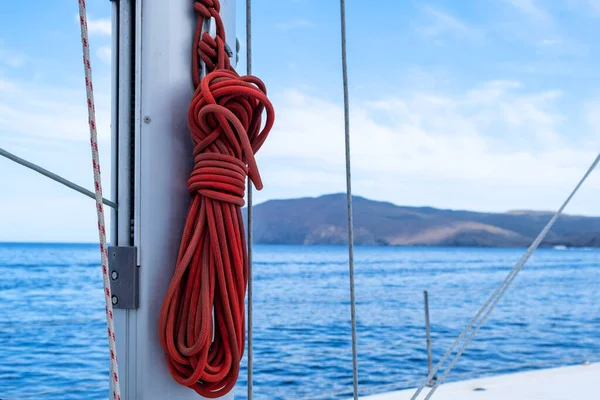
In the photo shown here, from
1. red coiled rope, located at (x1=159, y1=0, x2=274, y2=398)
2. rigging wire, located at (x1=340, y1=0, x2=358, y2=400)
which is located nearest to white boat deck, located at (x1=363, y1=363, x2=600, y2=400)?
rigging wire, located at (x1=340, y1=0, x2=358, y2=400)

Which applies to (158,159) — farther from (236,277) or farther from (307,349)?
(307,349)

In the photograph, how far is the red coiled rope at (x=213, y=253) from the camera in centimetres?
87

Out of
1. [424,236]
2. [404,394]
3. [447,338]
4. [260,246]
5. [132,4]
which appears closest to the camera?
[132,4]

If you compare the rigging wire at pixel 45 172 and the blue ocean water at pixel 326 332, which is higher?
the rigging wire at pixel 45 172

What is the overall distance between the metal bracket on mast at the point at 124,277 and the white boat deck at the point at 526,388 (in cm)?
118

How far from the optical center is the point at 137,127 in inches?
37.0

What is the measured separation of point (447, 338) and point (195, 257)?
10.8m

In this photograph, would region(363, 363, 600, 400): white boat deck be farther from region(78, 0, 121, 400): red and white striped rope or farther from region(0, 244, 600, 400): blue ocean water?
region(78, 0, 121, 400): red and white striped rope

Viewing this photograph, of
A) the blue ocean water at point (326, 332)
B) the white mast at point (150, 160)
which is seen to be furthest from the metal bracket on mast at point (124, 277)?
the blue ocean water at point (326, 332)

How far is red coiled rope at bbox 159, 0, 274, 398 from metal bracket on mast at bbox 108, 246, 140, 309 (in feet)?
0.22

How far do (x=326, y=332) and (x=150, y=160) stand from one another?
33.8ft

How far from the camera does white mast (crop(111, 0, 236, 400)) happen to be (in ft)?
3.02

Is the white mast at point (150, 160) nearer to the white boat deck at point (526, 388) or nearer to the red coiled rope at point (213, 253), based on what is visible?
the red coiled rope at point (213, 253)

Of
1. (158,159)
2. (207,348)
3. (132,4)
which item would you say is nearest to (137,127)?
(158,159)
